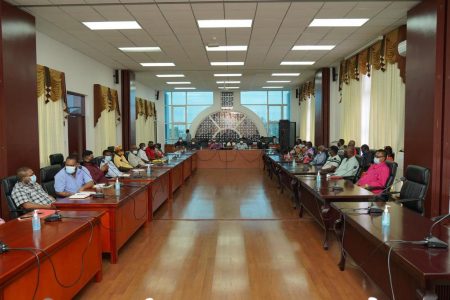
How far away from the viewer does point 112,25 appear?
19.5ft

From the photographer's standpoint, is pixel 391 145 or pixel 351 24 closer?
pixel 351 24

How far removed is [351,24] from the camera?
6.05 m

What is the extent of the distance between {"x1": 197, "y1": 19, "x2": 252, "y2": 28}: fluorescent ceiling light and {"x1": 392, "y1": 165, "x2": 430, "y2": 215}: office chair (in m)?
3.25

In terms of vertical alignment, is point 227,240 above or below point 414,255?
below

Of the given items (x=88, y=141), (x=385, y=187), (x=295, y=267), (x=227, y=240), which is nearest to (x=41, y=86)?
(x=88, y=141)

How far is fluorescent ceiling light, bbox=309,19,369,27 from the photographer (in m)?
5.83

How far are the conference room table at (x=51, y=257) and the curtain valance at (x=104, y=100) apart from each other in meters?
6.21

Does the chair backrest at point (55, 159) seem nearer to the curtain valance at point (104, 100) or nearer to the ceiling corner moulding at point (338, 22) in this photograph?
the curtain valance at point (104, 100)

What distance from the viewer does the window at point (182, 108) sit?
723 inches

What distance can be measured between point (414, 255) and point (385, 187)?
300 centimetres

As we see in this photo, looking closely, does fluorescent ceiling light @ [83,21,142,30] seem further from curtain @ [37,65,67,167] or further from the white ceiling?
curtain @ [37,65,67,167]

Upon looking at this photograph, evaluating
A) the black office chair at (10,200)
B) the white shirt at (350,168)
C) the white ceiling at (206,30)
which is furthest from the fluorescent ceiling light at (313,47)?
the black office chair at (10,200)

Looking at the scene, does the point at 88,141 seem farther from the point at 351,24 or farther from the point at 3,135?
the point at 351,24

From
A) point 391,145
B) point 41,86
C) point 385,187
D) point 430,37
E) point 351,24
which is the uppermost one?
point 351,24
